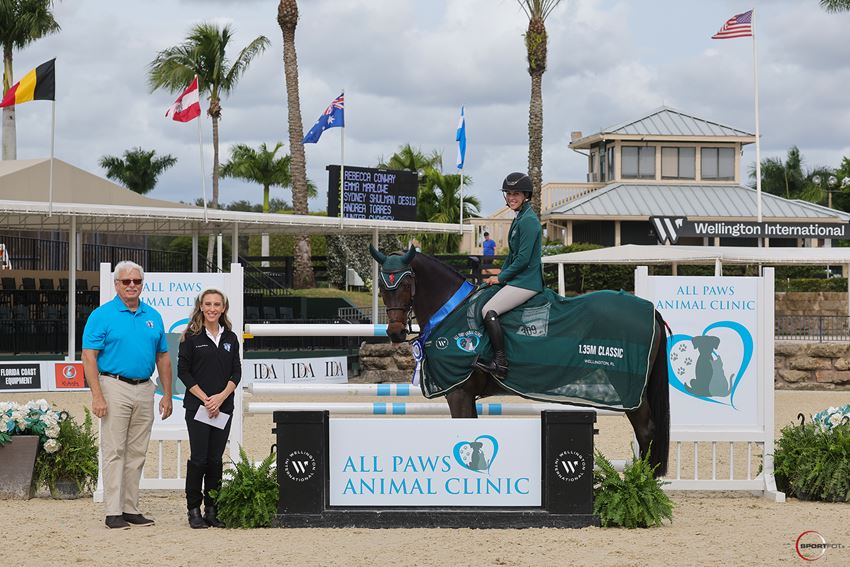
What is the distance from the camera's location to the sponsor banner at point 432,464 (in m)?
7.47

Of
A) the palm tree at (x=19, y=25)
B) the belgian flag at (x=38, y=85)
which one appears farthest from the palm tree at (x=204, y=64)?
the belgian flag at (x=38, y=85)

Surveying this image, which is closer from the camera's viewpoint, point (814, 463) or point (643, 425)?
point (643, 425)

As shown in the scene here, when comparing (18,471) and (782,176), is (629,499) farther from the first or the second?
(782,176)

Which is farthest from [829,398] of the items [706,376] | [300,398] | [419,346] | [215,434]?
[215,434]

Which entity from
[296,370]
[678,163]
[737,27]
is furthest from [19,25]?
[296,370]

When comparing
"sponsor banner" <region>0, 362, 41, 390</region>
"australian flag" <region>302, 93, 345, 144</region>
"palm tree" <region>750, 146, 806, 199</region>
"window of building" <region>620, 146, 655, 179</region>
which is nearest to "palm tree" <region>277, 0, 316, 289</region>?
"australian flag" <region>302, 93, 345, 144</region>

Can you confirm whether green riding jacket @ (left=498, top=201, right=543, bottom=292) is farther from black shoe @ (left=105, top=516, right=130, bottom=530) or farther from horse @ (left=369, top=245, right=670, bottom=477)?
black shoe @ (left=105, top=516, right=130, bottom=530)

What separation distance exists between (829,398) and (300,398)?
8.78 metres

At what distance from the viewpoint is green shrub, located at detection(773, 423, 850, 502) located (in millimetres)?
8656

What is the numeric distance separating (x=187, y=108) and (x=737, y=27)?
14750 mm

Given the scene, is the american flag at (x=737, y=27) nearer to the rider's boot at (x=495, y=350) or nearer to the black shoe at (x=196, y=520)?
the rider's boot at (x=495, y=350)

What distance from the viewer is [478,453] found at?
754cm

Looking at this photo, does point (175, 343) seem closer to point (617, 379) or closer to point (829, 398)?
point (617, 379)

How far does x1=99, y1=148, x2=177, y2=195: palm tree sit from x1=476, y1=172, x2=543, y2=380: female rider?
55599mm
